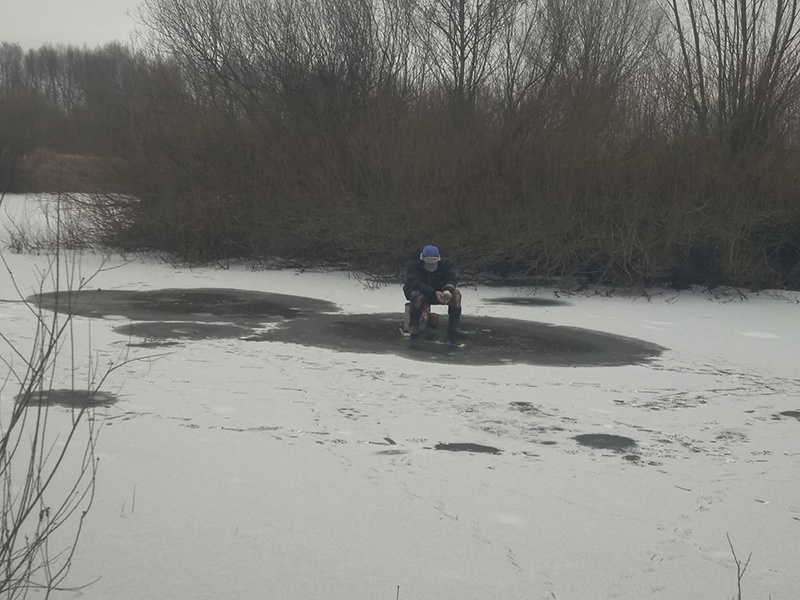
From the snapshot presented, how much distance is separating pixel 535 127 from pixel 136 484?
509 inches

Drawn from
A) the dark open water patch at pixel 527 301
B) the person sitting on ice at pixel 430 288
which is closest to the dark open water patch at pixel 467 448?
the person sitting on ice at pixel 430 288

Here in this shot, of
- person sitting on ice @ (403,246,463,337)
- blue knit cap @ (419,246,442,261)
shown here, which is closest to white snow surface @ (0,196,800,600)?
person sitting on ice @ (403,246,463,337)

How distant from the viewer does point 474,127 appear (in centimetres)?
1767

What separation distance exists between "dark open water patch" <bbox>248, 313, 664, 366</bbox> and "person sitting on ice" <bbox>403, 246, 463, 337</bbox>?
259 mm

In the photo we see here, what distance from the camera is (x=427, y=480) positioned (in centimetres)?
558

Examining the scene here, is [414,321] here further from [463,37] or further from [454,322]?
[463,37]

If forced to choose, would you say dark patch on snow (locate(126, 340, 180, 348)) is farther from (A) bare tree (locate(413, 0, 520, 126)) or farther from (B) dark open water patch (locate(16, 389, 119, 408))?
(A) bare tree (locate(413, 0, 520, 126))

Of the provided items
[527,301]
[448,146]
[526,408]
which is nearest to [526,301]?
[527,301]

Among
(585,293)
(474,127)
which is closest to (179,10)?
(474,127)

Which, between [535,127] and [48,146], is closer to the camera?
[535,127]

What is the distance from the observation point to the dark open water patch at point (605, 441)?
6469 millimetres

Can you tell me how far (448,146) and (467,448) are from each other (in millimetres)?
11695

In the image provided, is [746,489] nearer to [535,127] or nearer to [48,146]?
[535,127]

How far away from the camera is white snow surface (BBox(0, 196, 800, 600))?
169 inches
